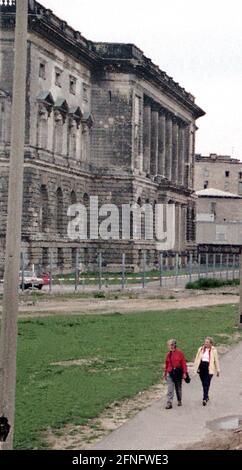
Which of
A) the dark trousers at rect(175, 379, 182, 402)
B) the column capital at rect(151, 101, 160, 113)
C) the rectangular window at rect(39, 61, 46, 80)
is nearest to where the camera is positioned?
the dark trousers at rect(175, 379, 182, 402)

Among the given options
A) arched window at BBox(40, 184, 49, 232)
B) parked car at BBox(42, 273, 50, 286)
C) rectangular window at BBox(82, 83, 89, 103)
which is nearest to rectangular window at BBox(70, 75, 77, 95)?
rectangular window at BBox(82, 83, 89, 103)

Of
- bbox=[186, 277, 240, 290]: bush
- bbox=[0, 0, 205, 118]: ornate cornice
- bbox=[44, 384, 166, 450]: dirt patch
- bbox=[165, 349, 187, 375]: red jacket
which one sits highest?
bbox=[0, 0, 205, 118]: ornate cornice

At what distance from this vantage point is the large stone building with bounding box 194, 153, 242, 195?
161125mm

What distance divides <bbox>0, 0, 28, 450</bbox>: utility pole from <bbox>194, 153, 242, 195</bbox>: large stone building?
150 metres

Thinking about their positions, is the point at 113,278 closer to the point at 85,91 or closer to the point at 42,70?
the point at 42,70

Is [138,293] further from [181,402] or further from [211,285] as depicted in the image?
[181,402]

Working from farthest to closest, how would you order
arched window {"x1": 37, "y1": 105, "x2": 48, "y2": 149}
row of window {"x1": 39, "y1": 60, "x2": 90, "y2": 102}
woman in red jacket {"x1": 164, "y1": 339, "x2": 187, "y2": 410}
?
row of window {"x1": 39, "y1": 60, "x2": 90, "y2": 102}, arched window {"x1": 37, "y1": 105, "x2": 48, "y2": 149}, woman in red jacket {"x1": 164, "y1": 339, "x2": 187, "y2": 410}

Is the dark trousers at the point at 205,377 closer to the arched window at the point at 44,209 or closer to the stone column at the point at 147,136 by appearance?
the arched window at the point at 44,209

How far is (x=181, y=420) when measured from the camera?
54.6 ft

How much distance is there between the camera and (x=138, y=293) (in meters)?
55.0

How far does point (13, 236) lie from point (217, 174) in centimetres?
15230

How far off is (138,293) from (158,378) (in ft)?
109

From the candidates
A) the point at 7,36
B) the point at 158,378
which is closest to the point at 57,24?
the point at 7,36

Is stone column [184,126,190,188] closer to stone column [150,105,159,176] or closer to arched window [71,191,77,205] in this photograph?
Result: stone column [150,105,159,176]
